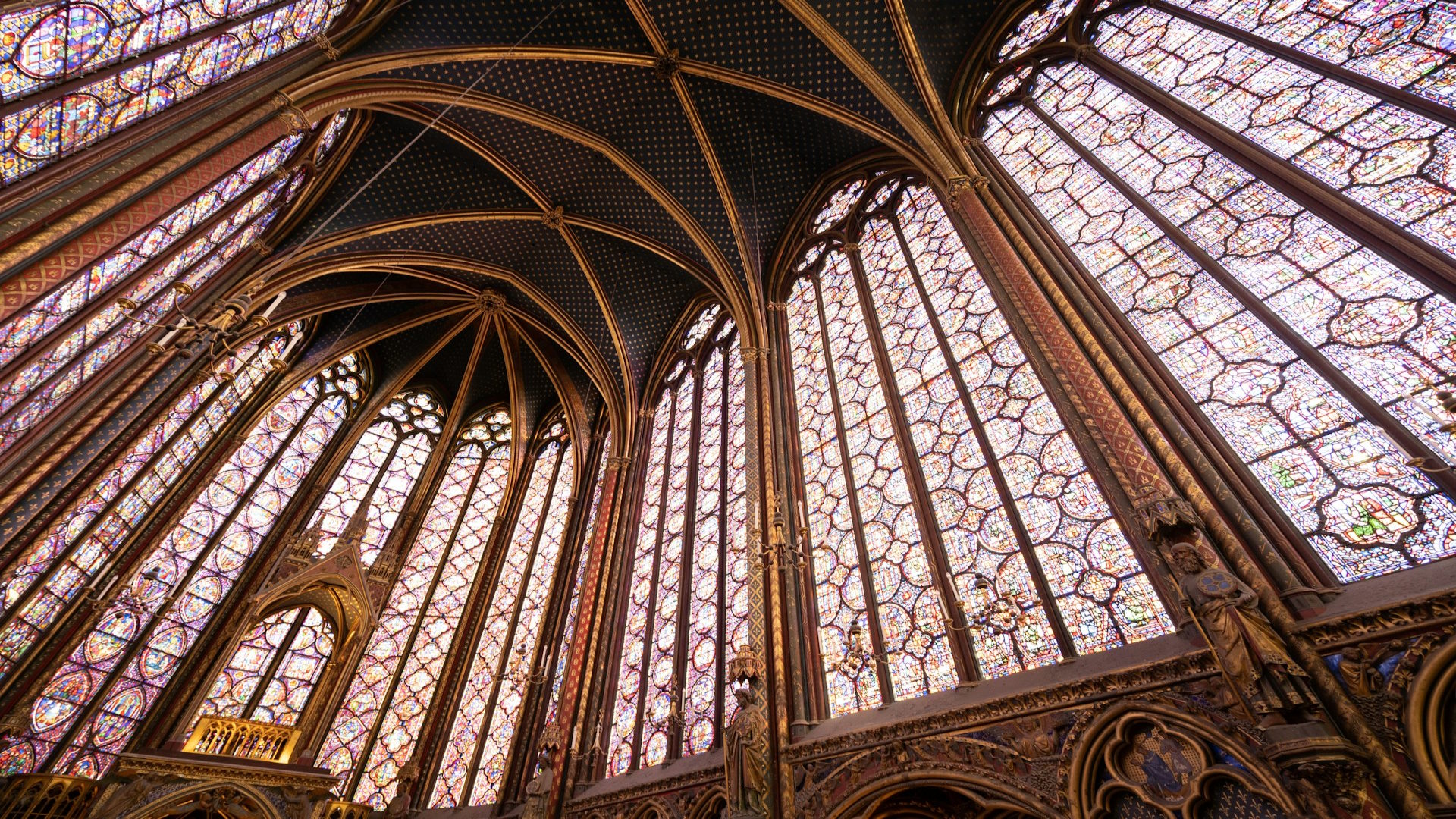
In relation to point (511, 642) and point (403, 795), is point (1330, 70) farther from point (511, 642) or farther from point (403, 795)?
point (403, 795)

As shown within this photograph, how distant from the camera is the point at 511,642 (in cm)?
1253

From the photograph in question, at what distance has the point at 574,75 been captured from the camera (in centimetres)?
1111

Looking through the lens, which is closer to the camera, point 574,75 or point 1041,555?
point 1041,555

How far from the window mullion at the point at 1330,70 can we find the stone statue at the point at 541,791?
1106cm

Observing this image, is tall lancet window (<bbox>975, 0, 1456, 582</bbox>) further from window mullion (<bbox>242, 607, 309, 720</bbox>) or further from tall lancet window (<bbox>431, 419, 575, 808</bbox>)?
window mullion (<bbox>242, 607, 309, 720</bbox>)

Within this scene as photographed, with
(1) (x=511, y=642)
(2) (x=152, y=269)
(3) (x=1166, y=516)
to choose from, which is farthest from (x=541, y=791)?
(2) (x=152, y=269)

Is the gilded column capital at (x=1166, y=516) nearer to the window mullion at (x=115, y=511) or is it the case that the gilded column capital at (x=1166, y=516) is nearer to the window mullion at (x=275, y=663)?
the window mullion at (x=115, y=511)

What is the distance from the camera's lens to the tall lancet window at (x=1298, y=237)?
4.45 m

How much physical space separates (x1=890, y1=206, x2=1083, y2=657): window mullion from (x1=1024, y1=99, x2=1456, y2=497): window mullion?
2193 millimetres

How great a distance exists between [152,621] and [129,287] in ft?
19.1

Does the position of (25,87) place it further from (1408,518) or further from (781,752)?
(1408,518)

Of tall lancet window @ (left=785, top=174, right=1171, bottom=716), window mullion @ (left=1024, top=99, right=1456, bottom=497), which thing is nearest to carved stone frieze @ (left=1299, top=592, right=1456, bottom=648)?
window mullion @ (left=1024, top=99, right=1456, bottom=497)

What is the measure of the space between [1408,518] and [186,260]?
13254mm

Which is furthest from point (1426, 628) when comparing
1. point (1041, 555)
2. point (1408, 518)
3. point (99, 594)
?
point (99, 594)
